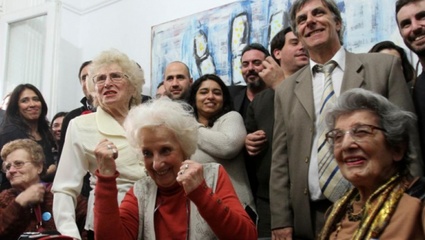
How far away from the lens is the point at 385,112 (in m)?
1.70

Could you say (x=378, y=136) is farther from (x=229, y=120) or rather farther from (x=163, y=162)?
(x=229, y=120)

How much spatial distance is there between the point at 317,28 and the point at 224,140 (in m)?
0.73

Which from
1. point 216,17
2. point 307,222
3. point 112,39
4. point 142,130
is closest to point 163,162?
point 142,130

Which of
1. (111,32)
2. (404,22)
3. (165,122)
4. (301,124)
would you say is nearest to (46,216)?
(165,122)

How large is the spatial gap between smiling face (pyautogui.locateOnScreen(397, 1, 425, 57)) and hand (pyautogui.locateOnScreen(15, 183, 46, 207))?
2.28 m

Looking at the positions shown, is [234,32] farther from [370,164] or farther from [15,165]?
[370,164]

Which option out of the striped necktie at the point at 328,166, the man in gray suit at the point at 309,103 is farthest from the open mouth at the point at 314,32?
the striped necktie at the point at 328,166

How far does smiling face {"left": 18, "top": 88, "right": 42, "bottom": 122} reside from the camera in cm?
377

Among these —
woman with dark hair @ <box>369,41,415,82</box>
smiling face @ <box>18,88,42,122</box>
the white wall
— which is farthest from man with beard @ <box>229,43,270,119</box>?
the white wall

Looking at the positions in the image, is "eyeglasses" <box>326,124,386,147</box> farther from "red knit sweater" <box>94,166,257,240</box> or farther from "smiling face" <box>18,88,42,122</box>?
"smiling face" <box>18,88,42,122</box>

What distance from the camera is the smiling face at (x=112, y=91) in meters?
2.40

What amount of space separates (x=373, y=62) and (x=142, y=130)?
1.03 m

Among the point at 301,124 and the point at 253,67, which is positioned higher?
the point at 253,67

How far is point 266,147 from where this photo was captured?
2.53 m
